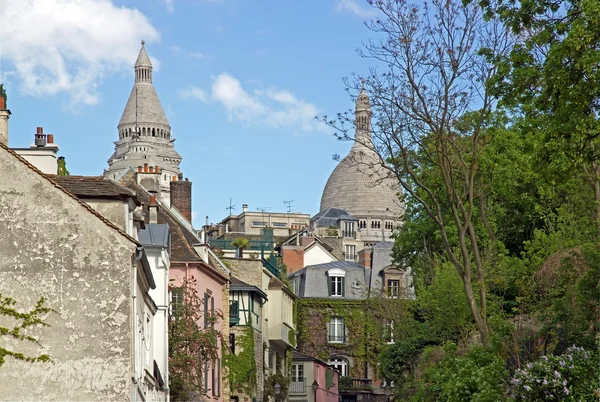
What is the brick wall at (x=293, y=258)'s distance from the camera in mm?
117125

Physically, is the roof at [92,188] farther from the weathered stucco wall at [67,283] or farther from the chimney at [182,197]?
the chimney at [182,197]

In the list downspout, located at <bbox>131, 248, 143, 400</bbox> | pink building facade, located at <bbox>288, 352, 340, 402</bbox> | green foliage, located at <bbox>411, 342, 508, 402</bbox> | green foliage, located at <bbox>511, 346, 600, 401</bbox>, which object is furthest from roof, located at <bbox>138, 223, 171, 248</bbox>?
pink building facade, located at <bbox>288, 352, 340, 402</bbox>

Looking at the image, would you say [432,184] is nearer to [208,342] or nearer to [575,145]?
[208,342]

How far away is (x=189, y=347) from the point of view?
43.8m

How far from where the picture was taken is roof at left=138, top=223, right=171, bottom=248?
3403 centimetres

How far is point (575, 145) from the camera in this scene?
2544 cm

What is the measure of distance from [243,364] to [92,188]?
97.3 ft

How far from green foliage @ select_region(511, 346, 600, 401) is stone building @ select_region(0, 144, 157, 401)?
317 inches

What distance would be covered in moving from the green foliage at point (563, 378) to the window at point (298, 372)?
51357mm

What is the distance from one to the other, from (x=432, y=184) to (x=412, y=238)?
11883 mm

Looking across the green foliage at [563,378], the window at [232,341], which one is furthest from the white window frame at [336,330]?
the green foliage at [563,378]

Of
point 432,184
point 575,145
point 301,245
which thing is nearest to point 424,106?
point 575,145

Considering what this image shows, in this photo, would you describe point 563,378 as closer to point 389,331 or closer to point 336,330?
point 389,331

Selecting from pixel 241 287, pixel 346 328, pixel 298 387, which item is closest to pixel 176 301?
pixel 241 287
